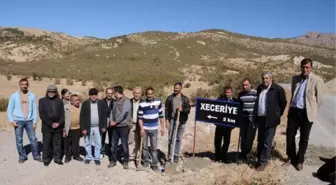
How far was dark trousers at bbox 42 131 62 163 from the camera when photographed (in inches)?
342

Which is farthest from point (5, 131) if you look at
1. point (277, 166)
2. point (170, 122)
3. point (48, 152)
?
point (277, 166)

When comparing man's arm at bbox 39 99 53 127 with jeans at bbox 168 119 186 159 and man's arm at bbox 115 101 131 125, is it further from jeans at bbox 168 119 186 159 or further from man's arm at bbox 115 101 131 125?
jeans at bbox 168 119 186 159

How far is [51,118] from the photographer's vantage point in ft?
28.0

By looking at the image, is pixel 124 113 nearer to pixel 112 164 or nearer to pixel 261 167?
pixel 112 164

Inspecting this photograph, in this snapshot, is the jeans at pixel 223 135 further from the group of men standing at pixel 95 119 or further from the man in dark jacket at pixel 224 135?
the group of men standing at pixel 95 119

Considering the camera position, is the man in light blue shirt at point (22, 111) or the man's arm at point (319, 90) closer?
the man's arm at point (319, 90)

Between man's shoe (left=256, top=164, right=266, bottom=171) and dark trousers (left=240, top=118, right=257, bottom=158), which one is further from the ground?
dark trousers (left=240, top=118, right=257, bottom=158)

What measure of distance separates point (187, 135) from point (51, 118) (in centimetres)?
514

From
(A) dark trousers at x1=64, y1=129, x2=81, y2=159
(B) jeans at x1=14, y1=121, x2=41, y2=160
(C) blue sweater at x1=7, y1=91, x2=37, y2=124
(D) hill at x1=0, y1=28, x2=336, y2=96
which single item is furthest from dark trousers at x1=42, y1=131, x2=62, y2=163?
(D) hill at x1=0, y1=28, x2=336, y2=96

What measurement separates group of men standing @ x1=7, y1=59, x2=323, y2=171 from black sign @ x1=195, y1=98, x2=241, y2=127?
6.3 inches

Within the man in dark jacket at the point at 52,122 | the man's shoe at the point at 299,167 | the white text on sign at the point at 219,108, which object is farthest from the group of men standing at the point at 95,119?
the man's shoe at the point at 299,167

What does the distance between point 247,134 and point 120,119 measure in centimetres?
278

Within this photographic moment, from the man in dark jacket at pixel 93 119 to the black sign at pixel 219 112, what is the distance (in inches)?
91.9

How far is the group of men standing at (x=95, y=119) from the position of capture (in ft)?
27.7
